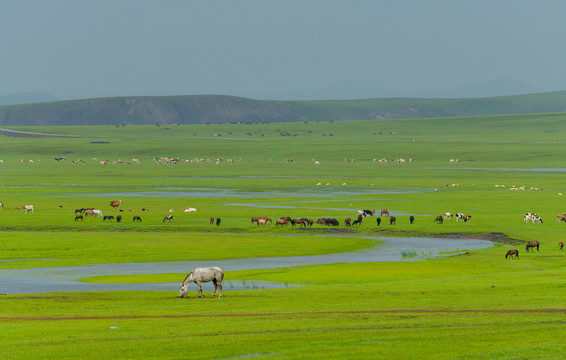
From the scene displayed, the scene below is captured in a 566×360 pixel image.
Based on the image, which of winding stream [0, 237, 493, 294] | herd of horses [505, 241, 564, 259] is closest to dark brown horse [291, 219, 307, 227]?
winding stream [0, 237, 493, 294]

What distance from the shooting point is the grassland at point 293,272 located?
2016 cm

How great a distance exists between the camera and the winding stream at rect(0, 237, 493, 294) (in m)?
34.8

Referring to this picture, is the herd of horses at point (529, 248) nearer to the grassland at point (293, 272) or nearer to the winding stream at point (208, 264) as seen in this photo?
the grassland at point (293, 272)

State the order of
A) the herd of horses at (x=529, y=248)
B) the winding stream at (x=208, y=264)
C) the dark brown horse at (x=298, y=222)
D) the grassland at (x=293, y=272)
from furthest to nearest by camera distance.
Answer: the dark brown horse at (x=298, y=222) → the herd of horses at (x=529, y=248) → the winding stream at (x=208, y=264) → the grassland at (x=293, y=272)

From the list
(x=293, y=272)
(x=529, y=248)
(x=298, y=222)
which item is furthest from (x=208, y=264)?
(x=529, y=248)

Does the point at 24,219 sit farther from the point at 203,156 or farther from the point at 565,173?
the point at 203,156

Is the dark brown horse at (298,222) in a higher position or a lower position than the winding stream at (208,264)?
higher

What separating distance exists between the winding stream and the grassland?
5.57 feet

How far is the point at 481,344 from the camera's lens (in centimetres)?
1942

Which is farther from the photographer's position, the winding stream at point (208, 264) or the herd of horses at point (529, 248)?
the herd of horses at point (529, 248)

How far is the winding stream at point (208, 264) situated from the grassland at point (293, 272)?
5.57 feet

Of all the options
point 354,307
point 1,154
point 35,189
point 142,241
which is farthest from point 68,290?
point 1,154

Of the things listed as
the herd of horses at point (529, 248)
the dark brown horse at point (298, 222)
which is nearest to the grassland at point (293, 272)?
the herd of horses at point (529, 248)

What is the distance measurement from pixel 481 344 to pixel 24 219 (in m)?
50.9
